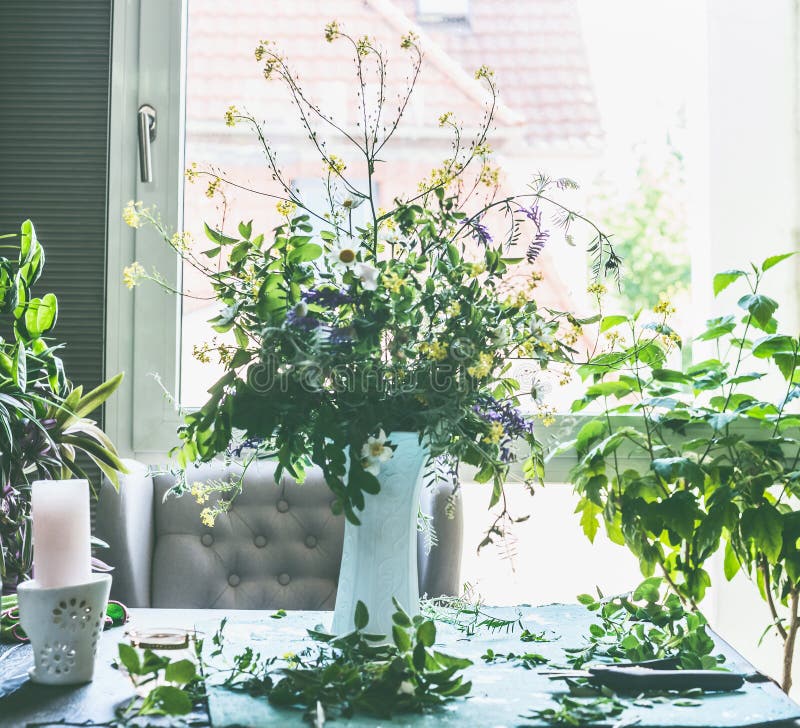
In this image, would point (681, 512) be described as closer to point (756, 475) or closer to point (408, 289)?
point (756, 475)

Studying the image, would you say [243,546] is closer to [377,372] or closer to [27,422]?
[27,422]

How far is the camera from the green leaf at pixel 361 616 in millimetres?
999

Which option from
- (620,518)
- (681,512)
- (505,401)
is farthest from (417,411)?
(620,518)

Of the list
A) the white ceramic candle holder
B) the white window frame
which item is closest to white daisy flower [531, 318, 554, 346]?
the white ceramic candle holder

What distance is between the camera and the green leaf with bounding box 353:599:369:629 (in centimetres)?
100

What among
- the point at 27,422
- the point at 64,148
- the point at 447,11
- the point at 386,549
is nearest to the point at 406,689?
the point at 386,549

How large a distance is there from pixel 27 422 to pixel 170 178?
1013 mm

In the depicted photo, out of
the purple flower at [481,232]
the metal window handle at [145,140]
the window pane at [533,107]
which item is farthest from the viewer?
the window pane at [533,107]

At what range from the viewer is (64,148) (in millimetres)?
2064

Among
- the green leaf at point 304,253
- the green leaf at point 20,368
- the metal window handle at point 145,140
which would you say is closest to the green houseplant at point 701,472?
the green leaf at point 304,253

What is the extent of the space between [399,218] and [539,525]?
4.36 feet

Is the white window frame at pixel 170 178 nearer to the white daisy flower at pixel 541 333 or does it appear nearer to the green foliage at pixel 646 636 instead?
the green foliage at pixel 646 636

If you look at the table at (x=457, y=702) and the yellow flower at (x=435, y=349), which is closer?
the table at (x=457, y=702)

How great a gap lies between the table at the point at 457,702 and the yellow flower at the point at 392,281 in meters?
0.48
